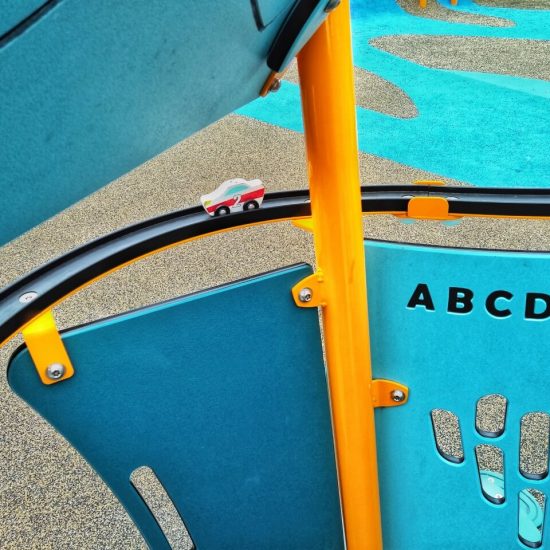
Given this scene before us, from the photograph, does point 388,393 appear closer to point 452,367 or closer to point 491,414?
point 452,367

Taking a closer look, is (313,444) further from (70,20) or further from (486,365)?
(70,20)

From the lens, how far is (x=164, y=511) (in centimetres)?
141

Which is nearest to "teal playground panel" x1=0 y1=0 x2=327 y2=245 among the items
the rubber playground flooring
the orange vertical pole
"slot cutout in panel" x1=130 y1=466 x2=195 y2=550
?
the orange vertical pole

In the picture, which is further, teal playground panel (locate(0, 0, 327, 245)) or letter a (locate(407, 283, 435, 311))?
letter a (locate(407, 283, 435, 311))

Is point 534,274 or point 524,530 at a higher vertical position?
point 534,274

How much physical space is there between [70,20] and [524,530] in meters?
0.92

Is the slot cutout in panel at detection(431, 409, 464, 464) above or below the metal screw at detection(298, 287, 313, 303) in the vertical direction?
below

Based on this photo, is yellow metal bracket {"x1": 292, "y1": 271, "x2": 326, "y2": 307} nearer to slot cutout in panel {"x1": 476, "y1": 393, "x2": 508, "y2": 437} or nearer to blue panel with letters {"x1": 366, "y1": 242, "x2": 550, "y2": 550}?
blue panel with letters {"x1": 366, "y1": 242, "x2": 550, "y2": 550}

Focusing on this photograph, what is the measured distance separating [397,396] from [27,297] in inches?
18.1

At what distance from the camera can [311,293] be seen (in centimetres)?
71

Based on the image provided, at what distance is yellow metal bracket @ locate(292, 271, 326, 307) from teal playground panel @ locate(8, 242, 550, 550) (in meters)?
0.01

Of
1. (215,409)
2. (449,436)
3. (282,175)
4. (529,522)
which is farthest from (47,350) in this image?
(282,175)

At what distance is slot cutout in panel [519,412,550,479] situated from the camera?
4.69 ft

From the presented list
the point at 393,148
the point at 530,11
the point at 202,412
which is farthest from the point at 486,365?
the point at 530,11
